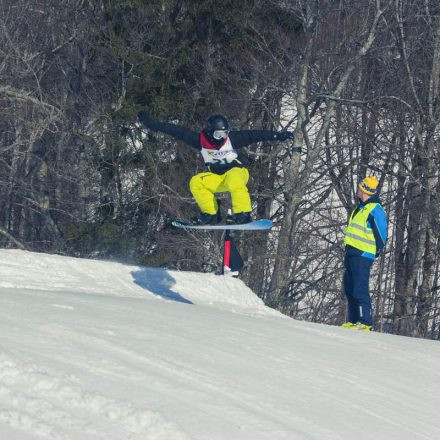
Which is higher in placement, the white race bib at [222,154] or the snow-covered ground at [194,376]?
the white race bib at [222,154]

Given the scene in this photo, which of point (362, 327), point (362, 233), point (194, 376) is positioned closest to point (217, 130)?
point (362, 233)

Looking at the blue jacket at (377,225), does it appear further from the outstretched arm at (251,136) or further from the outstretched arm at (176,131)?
the outstretched arm at (176,131)

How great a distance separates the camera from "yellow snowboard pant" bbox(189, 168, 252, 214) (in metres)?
10.2

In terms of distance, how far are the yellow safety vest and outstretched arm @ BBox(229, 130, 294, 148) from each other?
1055mm

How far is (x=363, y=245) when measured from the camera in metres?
10.0

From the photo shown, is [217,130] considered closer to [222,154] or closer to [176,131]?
[222,154]

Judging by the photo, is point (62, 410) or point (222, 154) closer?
point (62, 410)

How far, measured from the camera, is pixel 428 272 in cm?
2411

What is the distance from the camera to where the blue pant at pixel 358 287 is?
10094mm

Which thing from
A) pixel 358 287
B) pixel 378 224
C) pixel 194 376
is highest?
pixel 378 224

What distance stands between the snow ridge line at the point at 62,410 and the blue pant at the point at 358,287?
5.77m

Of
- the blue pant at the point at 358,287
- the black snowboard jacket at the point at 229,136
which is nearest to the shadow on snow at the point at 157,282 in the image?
the black snowboard jacket at the point at 229,136

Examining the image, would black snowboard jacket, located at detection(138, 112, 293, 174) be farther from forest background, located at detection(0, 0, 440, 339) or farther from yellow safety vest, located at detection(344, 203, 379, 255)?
forest background, located at detection(0, 0, 440, 339)

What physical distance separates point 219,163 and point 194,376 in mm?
5025
